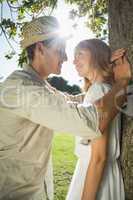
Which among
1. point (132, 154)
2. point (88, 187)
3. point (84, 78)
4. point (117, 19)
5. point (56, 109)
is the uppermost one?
point (117, 19)

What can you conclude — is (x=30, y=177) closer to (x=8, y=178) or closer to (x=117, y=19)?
(x=8, y=178)

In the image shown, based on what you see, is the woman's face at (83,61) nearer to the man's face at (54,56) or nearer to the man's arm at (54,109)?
the man's face at (54,56)

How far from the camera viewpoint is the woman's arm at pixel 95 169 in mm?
3680

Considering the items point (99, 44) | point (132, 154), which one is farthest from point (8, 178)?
point (99, 44)

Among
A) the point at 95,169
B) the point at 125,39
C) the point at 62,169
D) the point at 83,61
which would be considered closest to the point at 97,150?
the point at 95,169

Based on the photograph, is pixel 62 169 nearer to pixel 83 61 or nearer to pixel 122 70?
pixel 83 61

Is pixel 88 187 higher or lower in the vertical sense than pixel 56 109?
lower

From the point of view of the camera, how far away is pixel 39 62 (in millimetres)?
3750

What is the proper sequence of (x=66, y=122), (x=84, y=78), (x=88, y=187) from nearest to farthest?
(x=66, y=122), (x=88, y=187), (x=84, y=78)

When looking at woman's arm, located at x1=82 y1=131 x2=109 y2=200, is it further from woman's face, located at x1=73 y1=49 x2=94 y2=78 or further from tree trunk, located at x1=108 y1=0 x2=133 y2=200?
woman's face, located at x1=73 y1=49 x2=94 y2=78

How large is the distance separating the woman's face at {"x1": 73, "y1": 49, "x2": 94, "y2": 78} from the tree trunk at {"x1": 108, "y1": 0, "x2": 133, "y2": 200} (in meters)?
0.40

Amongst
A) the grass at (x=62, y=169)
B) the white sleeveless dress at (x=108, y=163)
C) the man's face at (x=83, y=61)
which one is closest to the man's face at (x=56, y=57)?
the man's face at (x=83, y=61)

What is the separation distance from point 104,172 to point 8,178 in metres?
0.97

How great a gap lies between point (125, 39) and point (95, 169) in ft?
4.45
